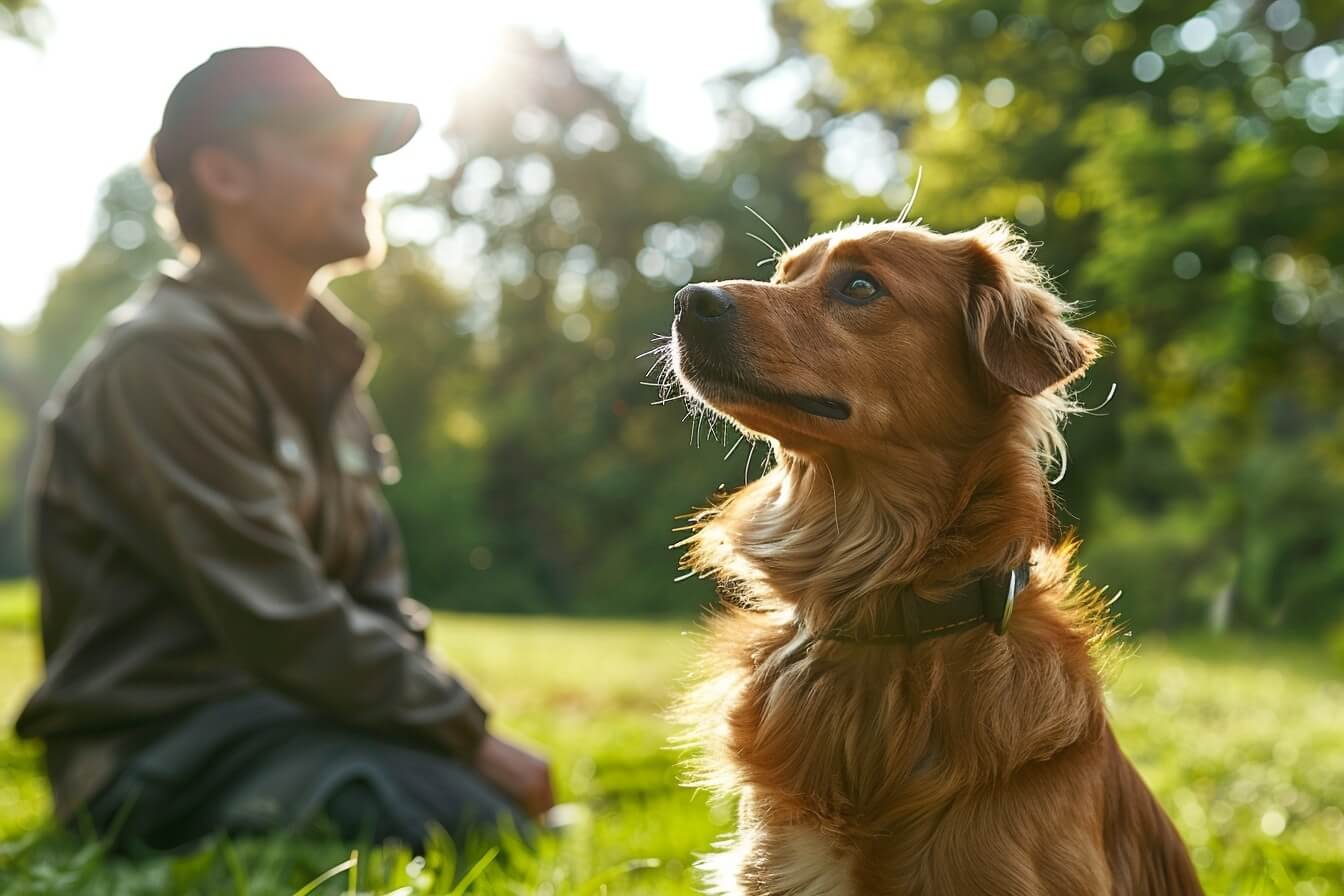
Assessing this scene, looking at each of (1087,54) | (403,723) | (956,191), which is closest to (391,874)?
(403,723)

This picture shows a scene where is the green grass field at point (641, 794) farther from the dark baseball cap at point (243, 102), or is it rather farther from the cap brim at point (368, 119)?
the dark baseball cap at point (243, 102)

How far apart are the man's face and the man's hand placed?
174 cm


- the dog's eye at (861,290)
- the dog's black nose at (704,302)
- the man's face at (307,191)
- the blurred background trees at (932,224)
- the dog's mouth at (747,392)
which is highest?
the man's face at (307,191)

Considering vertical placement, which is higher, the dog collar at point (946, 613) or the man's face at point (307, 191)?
the man's face at point (307, 191)

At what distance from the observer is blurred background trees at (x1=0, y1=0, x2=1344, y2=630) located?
24.7 ft

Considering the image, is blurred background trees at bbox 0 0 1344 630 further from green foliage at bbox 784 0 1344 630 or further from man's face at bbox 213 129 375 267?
man's face at bbox 213 129 375 267

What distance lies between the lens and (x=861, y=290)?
99.0 inches

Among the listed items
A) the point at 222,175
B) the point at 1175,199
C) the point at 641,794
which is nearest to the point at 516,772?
the point at 641,794

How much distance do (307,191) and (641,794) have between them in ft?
9.55

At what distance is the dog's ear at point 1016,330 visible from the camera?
231cm

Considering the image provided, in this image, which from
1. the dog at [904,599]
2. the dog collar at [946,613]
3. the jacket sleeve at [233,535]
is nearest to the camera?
the dog at [904,599]

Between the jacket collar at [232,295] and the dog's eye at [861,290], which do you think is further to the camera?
the jacket collar at [232,295]

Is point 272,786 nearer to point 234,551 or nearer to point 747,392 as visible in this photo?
point 234,551

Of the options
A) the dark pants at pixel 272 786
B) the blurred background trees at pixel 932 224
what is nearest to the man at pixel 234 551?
the dark pants at pixel 272 786
